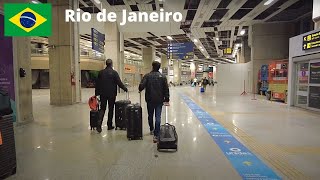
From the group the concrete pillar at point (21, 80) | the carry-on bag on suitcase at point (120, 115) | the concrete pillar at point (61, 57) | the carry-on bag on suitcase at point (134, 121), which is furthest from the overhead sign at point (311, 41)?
the concrete pillar at point (61, 57)

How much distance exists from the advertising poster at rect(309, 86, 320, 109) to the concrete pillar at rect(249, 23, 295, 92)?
8203mm

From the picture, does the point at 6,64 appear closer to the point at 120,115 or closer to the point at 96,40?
the point at 120,115

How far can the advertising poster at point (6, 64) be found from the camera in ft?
18.0

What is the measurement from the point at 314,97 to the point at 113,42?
1169 centimetres

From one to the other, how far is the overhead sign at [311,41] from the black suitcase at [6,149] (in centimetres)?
862

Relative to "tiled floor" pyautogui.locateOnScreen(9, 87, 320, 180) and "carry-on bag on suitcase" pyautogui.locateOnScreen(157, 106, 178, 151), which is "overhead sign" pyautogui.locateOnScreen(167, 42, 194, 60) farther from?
"carry-on bag on suitcase" pyautogui.locateOnScreen(157, 106, 178, 151)

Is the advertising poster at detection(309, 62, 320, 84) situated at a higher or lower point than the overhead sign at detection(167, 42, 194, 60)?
lower

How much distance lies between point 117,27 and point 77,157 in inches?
532

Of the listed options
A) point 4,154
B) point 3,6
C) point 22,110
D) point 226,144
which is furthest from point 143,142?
point 3,6

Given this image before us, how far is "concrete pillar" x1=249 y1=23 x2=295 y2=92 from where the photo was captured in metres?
15.9

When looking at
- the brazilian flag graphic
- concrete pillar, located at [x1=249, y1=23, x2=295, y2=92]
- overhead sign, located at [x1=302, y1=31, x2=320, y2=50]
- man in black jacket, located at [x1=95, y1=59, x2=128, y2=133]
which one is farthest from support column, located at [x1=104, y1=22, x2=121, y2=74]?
man in black jacket, located at [x1=95, y1=59, x2=128, y2=133]

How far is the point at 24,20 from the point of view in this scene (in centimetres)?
645

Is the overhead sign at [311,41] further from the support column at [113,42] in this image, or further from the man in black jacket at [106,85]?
the support column at [113,42]

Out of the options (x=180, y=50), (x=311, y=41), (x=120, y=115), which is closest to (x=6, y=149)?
(x=120, y=115)
